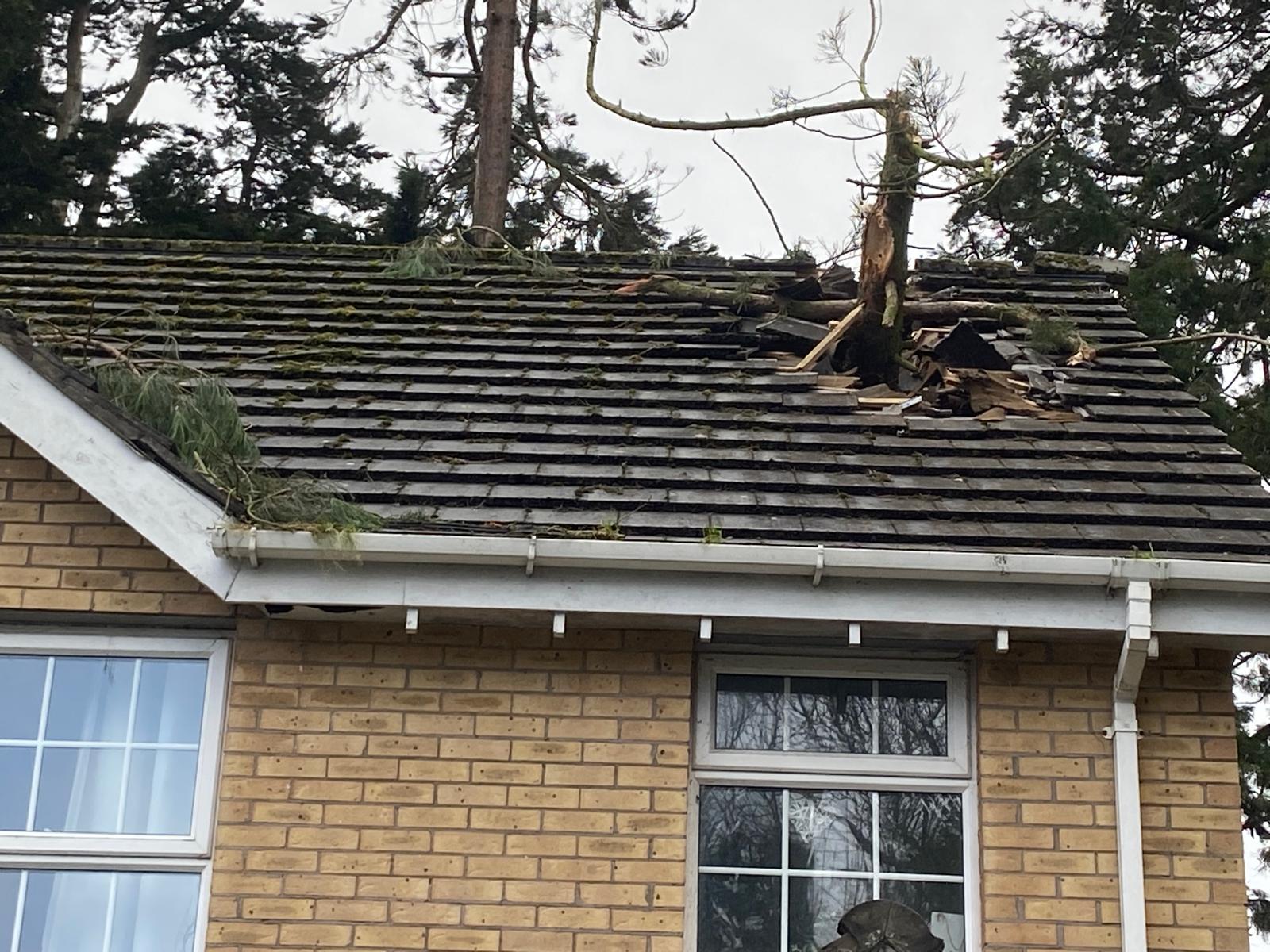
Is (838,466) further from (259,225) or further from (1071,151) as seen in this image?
(259,225)

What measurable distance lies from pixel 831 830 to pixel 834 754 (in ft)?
0.90

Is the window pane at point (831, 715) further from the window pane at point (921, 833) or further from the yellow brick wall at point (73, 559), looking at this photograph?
the yellow brick wall at point (73, 559)

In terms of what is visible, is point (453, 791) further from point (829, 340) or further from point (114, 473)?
point (829, 340)

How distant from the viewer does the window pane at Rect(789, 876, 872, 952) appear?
5.52 meters

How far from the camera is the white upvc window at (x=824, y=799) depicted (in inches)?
220

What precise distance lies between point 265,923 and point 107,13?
2329 cm

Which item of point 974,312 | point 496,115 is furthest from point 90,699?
point 496,115

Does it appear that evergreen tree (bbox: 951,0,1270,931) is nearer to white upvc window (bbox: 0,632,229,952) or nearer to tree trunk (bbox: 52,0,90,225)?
white upvc window (bbox: 0,632,229,952)

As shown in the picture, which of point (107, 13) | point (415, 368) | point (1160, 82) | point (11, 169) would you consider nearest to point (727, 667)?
point (415, 368)

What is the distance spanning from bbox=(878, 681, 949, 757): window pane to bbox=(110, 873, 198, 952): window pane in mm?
2559

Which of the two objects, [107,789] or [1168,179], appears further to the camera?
[1168,179]

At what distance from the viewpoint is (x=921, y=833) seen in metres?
5.70

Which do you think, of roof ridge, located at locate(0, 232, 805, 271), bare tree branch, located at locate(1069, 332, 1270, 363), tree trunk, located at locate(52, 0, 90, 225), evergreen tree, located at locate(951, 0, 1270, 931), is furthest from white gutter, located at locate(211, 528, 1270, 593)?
tree trunk, located at locate(52, 0, 90, 225)

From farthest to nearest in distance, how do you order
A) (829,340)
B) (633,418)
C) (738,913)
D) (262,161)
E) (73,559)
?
(262,161) < (829,340) < (633,418) < (73,559) < (738,913)
